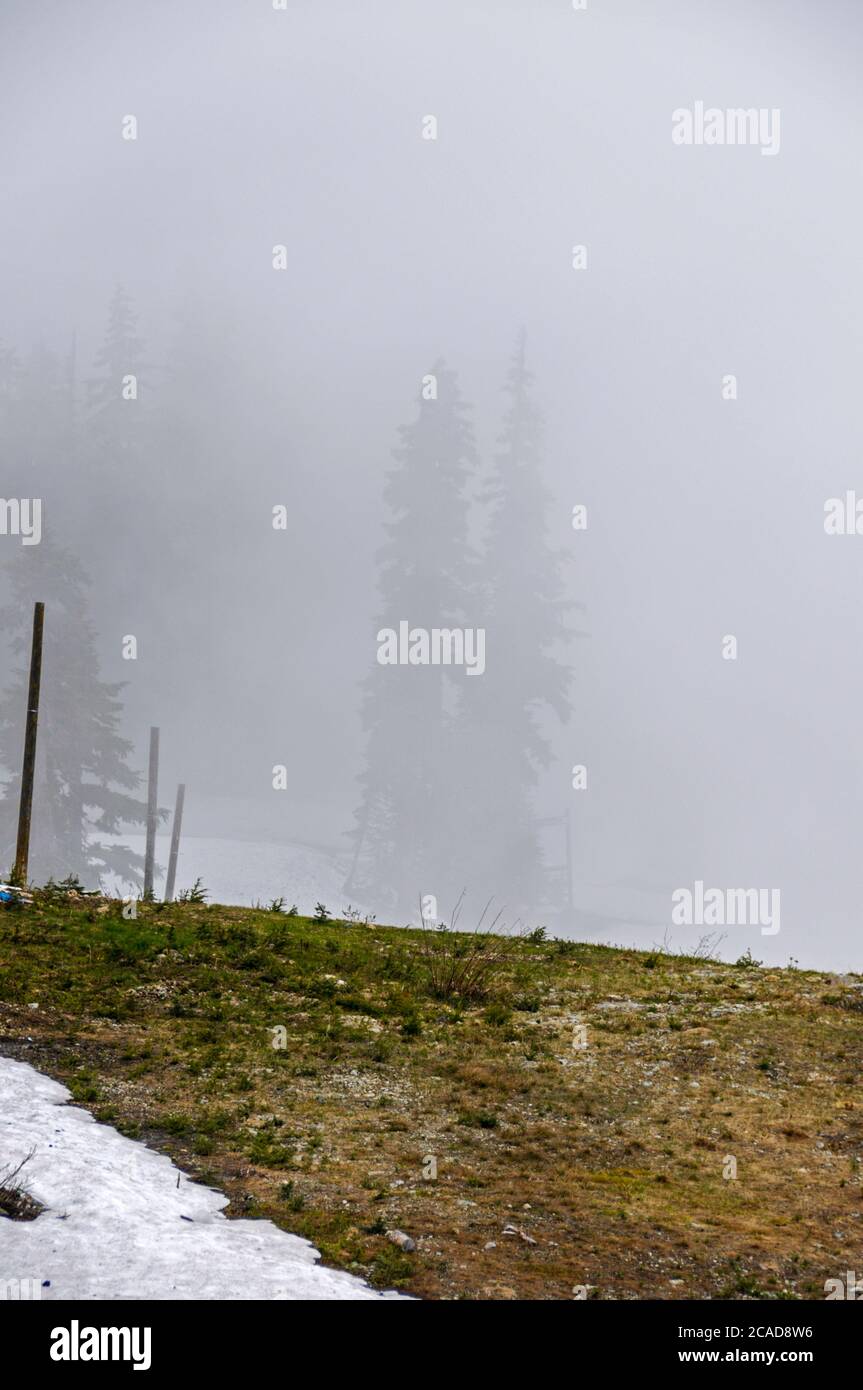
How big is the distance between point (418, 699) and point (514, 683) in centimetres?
700

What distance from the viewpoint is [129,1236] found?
586 centimetres

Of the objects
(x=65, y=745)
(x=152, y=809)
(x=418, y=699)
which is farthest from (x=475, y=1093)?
(x=418, y=699)

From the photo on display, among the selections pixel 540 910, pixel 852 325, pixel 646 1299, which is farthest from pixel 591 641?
pixel 646 1299

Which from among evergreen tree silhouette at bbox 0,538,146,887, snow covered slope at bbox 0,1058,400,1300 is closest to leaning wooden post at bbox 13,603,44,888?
snow covered slope at bbox 0,1058,400,1300

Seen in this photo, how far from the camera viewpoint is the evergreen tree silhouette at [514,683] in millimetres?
61938

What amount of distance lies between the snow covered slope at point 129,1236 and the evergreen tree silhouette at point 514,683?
174 ft

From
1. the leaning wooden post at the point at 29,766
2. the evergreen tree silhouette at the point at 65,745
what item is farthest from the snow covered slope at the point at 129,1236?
the evergreen tree silhouette at the point at 65,745

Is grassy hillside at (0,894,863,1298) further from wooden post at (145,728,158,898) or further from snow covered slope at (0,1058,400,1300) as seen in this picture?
wooden post at (145,728,158,898)

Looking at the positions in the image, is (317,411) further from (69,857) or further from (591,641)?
(69,857)

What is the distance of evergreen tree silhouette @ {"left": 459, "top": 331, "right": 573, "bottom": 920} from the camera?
61938 millimetres

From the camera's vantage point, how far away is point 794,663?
394 feet

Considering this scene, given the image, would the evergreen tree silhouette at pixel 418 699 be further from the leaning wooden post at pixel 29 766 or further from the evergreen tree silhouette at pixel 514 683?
the leaning wooden post at pixel 29 766

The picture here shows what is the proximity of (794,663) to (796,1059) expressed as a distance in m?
116

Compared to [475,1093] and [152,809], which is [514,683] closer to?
[152,809]
